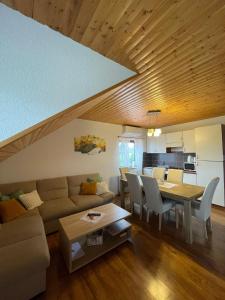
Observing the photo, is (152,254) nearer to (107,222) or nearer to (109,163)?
(107,222)

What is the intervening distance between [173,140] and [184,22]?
12.2 feet

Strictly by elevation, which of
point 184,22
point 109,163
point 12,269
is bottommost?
point 12,269

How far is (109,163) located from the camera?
446 centimetres

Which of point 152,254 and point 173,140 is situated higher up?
point 173,140

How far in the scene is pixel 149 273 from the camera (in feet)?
5.37

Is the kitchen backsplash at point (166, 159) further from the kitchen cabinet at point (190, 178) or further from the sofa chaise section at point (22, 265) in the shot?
the sofa chaise section at point (22, 265)

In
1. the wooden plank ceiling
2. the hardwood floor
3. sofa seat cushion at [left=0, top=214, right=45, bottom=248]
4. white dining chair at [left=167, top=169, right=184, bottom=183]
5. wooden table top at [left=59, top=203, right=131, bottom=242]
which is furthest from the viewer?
white dining chair at [left=167, top=169, right=184, bottom=183]

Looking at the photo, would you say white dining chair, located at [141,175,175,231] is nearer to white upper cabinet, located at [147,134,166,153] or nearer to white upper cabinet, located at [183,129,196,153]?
white upper cabinet, located at [183,129,196,153]

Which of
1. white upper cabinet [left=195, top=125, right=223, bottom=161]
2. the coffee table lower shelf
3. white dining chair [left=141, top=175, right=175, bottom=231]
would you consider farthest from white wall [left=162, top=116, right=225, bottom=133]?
the coffee table lower shelf

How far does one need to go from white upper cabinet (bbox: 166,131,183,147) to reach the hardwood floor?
8.58 ft

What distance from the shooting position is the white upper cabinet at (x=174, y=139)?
4289 millimetres

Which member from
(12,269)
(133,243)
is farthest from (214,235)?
(12,269)

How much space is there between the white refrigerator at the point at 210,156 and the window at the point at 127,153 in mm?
2108

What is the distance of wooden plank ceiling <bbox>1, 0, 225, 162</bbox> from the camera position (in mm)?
994
